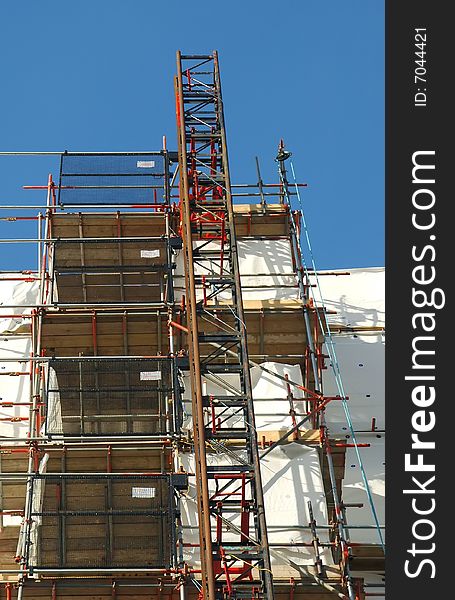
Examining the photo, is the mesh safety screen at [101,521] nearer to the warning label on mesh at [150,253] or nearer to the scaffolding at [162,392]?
the scaffolding at [162,392]

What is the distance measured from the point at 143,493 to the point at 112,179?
26.4ft

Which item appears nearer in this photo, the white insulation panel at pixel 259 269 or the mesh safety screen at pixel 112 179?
the white insulation panel at pixel 259 269

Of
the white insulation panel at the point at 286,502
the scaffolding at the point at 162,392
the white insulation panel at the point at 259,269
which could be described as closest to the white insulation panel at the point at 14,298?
the scaffolding at the point at 162,392

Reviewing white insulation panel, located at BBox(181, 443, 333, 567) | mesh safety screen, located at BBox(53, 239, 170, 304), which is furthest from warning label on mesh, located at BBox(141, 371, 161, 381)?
mesh safety screen, located at BBox(53, 239, 170, 304)

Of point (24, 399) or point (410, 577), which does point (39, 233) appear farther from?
point (410, 577)

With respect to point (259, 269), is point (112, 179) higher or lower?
higher

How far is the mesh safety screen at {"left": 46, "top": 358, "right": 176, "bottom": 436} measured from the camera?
22969 mm

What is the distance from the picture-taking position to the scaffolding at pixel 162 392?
20453 millimetres

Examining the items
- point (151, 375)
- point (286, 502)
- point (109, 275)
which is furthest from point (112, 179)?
point (286, 502)

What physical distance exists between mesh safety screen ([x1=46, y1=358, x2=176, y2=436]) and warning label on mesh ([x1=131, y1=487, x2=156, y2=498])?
151 cm

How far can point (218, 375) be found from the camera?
24156 mm

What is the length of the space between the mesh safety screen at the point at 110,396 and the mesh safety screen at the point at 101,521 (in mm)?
1392

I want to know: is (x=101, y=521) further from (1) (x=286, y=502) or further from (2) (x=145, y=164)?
(2) (x=145, y=164)

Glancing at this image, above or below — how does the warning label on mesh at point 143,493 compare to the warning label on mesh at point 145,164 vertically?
below
